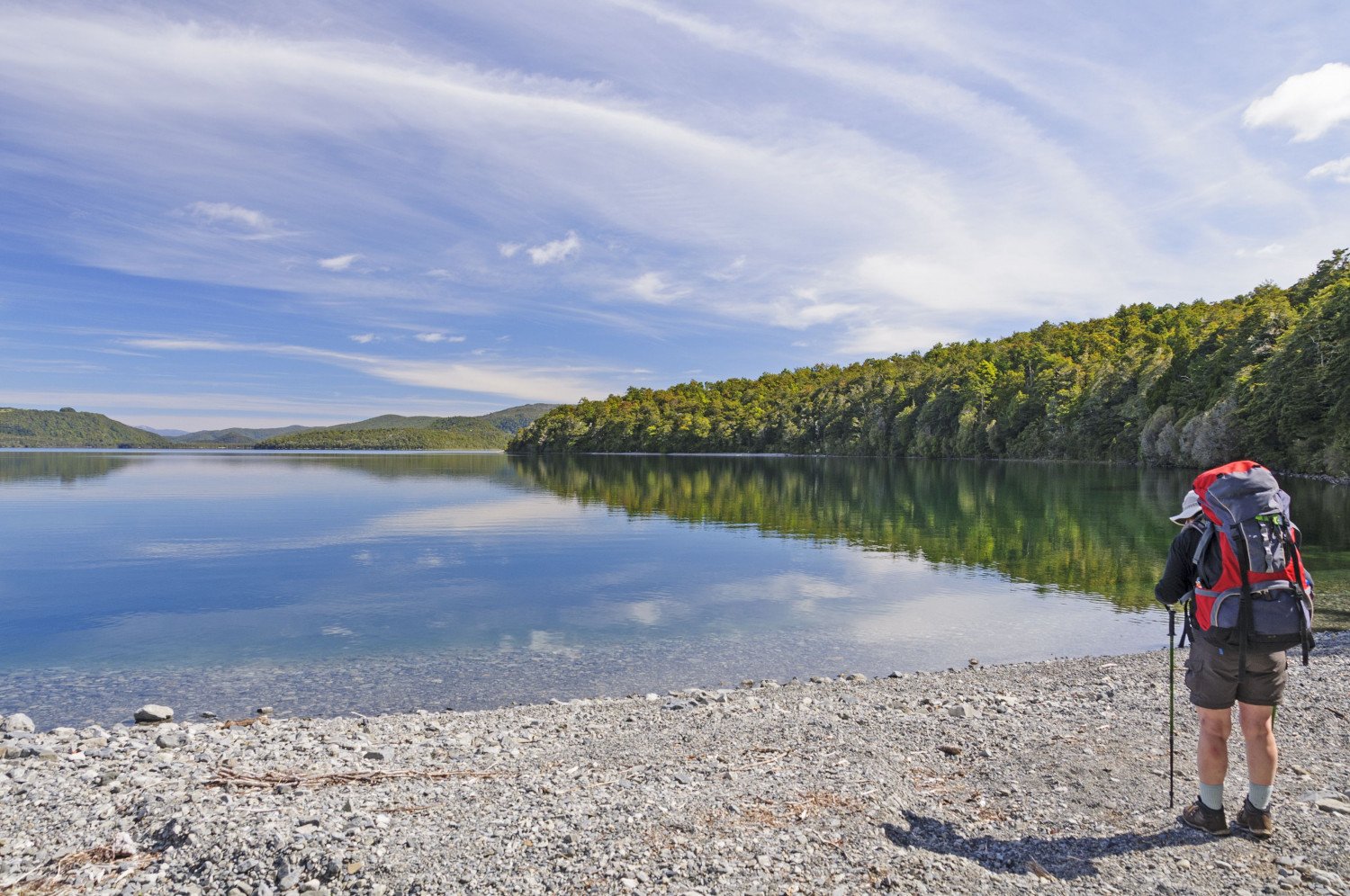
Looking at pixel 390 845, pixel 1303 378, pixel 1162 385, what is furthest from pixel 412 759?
pixel 1162 385

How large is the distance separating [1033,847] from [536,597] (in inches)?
729

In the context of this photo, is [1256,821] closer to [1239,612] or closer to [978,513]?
[1239,612]

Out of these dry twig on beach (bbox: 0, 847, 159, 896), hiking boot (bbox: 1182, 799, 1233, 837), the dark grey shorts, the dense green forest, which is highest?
the dense green forest

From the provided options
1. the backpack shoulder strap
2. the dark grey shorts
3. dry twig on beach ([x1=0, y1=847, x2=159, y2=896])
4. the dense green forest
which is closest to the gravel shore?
dry twig on beach ([x1=0, y1=847, x2=159, y2=896])

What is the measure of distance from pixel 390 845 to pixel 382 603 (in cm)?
1706

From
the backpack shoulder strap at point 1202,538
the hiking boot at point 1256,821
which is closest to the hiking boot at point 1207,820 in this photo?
the hiking boot at point 1256,821

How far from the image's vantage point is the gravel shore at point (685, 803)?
589 centimetres

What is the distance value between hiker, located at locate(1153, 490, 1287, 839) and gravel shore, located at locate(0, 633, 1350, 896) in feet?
0.85

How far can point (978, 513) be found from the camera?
47.7 meters

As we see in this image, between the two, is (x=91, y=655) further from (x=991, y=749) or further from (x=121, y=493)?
(x=121, y=493)

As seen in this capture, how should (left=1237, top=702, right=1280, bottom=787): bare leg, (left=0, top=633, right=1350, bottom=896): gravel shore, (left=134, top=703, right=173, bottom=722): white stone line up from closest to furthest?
1. (left=0, top=633, right=1350, bottom=896): gravel shore
2. (left=1237, top=702, right=1280, bottom=787): bare leg
3. (left=134, top=703, right=173, bottom=722): white stone

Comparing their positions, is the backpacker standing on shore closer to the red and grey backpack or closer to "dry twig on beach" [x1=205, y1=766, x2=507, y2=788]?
the red and grey backpack

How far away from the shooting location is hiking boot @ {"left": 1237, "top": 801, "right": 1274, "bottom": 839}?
6195mm

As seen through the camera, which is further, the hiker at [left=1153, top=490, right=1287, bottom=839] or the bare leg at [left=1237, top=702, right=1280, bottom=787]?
the bare leg at [left=1237, top=702, right=1280, bottom=787]
